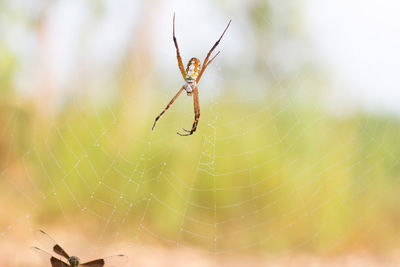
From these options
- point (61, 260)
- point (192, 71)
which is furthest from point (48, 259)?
point (192, 71)

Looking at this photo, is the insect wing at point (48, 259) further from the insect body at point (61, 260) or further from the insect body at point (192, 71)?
the insect body at point (192, 71)

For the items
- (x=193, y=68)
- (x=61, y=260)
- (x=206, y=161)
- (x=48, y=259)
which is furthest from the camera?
(x=206, y=161)

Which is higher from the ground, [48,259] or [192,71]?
[192,71]

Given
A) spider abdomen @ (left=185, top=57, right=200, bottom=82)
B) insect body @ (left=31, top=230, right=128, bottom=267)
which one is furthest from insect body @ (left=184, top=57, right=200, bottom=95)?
insect body @ (left=31, top=230, right=128, bottom=267)

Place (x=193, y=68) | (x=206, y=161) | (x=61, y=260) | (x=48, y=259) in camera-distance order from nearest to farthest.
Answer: (x=61, y=260)
(x=48, y=259)
(x=193, y=68)
(x=206, y=161)

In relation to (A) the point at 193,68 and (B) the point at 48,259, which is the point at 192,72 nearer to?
(A) the point at 193,68

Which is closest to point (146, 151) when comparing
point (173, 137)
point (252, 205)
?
point (173, 137)

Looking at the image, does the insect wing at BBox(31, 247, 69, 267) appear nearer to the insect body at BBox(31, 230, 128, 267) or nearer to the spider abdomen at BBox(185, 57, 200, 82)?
the insect body at BBox(31, 230, 128, 267)

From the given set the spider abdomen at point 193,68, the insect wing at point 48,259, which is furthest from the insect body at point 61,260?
the spider abdomen at point 193,68
